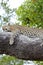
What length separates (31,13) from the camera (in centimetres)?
658

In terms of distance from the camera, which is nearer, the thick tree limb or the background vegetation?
the thick tree limb

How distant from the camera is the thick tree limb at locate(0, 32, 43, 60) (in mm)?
2072

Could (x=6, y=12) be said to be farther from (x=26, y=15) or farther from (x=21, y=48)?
(x=21, y=48)

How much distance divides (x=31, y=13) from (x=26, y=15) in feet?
0.65

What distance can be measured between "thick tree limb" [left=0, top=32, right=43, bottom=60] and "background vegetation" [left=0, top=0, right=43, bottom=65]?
394 centimetres

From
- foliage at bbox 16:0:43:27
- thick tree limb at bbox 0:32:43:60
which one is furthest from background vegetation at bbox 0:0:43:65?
thick tree limb at bbox 0:32:43:60

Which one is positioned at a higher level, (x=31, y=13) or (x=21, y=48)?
(x=21, y=48)

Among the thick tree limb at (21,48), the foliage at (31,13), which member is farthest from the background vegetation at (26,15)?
the thick tree limb at (21,48)

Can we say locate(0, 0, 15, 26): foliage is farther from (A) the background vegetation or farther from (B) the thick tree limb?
(B) the thick tree limb

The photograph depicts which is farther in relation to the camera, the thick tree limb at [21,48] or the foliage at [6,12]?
the foliage at [6,12]

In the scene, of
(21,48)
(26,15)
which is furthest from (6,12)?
(21,48)

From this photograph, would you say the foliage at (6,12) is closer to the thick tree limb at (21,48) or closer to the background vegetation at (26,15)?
the background vegetation at (26,15)

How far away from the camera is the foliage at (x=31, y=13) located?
6.33 meters

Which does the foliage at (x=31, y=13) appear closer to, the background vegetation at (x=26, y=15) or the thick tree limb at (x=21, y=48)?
the background vegetation at (x=26, y=15)
